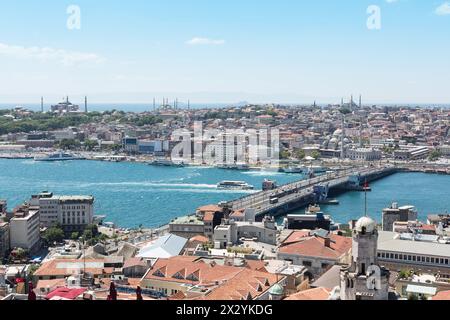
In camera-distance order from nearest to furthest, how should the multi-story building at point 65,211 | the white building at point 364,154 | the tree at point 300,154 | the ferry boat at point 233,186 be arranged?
1. the multi-story building at point 65,211
2. the ferry boat at point 233,186
3. the white building at point 364,154
4. the tree at point 300,154

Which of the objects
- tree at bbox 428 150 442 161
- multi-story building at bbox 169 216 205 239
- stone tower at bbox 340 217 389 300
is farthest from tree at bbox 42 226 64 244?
tree at bbox 428 150 442 161

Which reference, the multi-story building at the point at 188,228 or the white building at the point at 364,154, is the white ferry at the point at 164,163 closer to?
the white building at the point at 364,154

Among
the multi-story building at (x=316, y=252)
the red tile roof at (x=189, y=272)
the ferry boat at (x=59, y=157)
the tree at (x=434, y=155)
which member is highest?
the red tile roof at (x=189, y=272)

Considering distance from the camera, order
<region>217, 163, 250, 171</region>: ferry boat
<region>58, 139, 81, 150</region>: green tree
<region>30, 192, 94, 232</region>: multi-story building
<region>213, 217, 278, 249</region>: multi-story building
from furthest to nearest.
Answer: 1. <region>58, 139, 81, 150</region>: green tree
2. <region>217, 163, 250, 171</region>: ferry boat
3. <region>30, 192, 94, 232</region>: multi-story building
4. <region>213, 217, 278, 249</region>: multi-story building

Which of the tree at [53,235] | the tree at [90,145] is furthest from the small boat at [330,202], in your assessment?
the tree at [90,145]

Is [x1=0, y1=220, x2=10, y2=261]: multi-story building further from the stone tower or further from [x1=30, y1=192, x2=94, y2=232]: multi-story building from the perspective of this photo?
the stone tower
